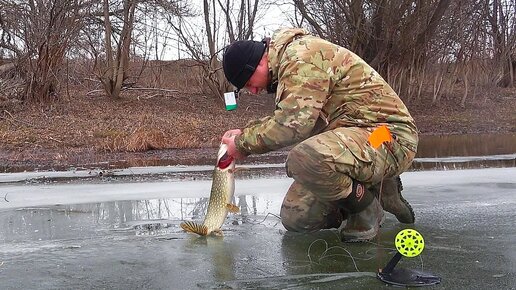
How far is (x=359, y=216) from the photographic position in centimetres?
348

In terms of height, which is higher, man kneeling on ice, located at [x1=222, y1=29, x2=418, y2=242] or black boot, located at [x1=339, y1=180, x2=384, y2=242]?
man kneeling on ice, located at [x1=222, y1=29, x2=418, y2=242]

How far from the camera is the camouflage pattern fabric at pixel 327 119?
322cm

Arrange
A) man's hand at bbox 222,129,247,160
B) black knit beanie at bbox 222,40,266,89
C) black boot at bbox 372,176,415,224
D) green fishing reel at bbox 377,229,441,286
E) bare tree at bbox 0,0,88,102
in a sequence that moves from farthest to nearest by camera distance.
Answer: bare tree at bbox 0,0,88,102 < black boot at bbox 372,176,415,224 < man's hand at bbox 222,129,247,160 < black knit beanie at bbox 222,40,266,89 < green fishing reel at bbox 377,229,441,286

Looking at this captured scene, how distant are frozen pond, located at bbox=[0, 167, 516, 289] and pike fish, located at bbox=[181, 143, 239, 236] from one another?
0.08m

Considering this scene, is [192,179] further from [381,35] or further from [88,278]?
[381,35]

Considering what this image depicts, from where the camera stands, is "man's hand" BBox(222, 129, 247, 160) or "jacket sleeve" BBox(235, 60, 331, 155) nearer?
"jacket sleeve" BBox(235, 60, 331, 155)

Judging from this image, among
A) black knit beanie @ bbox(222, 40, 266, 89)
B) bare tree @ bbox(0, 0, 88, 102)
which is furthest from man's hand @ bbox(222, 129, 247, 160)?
bare tree @ bbox(0, 0, 88, 102)

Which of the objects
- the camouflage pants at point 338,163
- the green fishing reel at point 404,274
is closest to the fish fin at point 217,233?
the camouflage pants at point 338,163

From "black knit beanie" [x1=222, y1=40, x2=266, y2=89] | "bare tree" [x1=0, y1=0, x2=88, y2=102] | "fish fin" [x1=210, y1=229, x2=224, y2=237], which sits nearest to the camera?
"black knit beanie" [x1=222, y1=40, x2=266, y2=89]

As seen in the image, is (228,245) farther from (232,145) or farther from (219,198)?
(232,145)

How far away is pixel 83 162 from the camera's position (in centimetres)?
975

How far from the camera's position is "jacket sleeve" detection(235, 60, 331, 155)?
3219 millimetres

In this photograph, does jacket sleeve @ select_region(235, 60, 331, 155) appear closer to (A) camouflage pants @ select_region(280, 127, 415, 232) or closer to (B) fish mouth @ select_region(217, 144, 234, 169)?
(A) camouflage pants @ select_region(280, 127, 415, 232)

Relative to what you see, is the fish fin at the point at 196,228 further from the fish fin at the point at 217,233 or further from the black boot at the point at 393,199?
the black boot at the point at 393,199
